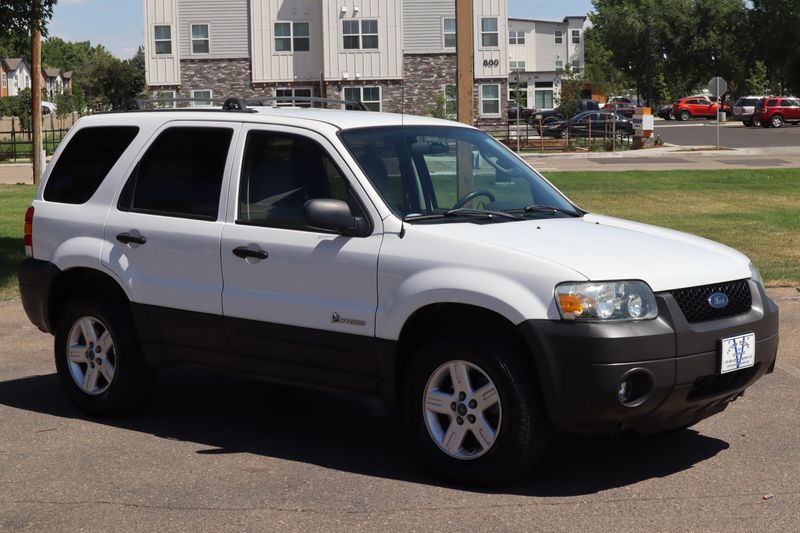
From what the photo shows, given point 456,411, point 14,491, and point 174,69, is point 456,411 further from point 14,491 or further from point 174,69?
point 174,69

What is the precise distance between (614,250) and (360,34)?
5022cm

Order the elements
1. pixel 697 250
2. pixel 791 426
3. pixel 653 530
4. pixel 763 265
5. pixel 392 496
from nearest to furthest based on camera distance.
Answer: pixel 653 530
pixel 392 496
pixel 697 250
pixel 791 426
pixel 763 265

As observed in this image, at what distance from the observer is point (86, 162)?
7520 mm

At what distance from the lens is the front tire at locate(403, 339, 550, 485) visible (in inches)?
219

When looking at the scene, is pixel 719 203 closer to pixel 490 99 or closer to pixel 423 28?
pixel 423 28

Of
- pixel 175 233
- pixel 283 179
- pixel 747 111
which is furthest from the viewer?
pixel 747 111

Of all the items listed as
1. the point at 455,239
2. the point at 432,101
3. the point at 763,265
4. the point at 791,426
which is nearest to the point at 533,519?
the point at 455,239

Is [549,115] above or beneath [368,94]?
beneath

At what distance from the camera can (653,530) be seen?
16.8ft

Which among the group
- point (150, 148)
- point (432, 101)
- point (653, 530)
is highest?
point (432, 101)

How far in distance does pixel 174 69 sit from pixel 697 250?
51519mm

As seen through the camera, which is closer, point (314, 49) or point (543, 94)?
point (314, 49)

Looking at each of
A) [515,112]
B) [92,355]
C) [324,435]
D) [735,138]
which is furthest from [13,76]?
[324,435]

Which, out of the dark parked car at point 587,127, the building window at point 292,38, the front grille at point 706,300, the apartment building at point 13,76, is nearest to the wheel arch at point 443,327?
the front grille at point 706,300
